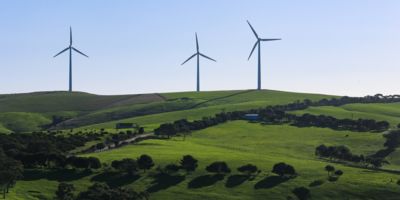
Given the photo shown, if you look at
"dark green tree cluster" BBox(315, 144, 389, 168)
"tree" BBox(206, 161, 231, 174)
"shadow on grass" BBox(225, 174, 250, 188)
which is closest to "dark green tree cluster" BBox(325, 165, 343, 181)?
"shadow on grass" BBox(225, 174, 250, 188)

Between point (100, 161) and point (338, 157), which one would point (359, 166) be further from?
point (100, 161)

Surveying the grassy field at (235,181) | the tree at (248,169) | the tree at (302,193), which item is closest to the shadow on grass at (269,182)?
the grassy field at (235,181)

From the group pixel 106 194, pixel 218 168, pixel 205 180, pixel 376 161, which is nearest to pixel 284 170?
pixel 218 168

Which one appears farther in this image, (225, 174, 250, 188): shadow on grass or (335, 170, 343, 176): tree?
(335, 170, 343, 176): tree

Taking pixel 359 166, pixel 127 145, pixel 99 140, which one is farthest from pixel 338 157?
pixel 99 140

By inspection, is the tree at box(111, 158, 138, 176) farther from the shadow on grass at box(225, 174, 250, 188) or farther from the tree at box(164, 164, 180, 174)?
the shadow on grass at box(225, 174, 250, 188)

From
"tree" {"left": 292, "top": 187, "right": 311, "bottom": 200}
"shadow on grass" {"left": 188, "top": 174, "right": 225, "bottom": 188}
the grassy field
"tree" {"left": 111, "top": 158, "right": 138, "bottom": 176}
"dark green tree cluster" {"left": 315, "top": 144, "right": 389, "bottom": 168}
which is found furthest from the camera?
"dark green tree cluster" {"left": 315, "top": 144, "right": 389, "bottom": 168}

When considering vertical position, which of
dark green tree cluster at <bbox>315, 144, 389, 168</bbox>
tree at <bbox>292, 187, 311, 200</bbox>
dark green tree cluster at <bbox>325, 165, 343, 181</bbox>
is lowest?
tree at <bbox>292, 187, 311, 200</bbox>

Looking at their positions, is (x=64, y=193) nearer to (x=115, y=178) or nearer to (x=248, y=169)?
(x=115, y=178)
